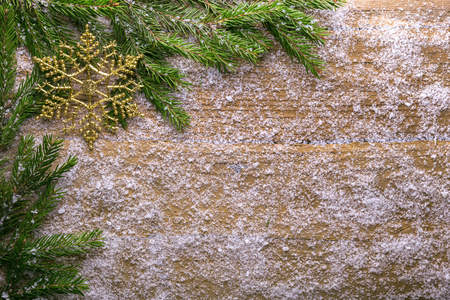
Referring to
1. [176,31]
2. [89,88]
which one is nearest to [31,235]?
[89,88]

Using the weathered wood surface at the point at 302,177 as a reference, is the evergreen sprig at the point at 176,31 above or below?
above

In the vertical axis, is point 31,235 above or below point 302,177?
below

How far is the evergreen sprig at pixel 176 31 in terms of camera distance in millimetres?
883

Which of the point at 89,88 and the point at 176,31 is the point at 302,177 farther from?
the point at 89,88

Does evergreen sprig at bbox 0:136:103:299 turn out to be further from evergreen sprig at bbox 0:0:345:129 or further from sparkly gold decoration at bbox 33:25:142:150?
evergreen sprig at bbox 0:0:345:129

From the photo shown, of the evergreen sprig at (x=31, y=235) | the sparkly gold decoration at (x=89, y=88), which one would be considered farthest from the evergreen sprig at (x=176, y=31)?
the evergreen sprig at (x=31, y=235)

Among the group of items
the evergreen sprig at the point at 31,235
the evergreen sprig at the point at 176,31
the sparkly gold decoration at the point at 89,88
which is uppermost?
the evergreen sprig at the point at 176,31

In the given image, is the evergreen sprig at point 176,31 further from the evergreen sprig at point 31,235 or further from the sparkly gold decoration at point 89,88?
the evergreen sprig at point 31,235

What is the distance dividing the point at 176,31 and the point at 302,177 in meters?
0.57

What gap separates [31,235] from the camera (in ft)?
3.04

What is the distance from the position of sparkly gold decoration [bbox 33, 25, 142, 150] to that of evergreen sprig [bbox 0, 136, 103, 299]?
0.34 ft

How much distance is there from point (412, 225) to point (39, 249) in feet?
3.52

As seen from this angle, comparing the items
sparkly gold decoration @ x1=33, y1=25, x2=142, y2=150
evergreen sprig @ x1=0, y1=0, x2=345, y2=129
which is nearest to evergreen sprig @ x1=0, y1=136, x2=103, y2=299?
sparkly gold decoration @ x1=33, y1=25, x2=142, y2=150

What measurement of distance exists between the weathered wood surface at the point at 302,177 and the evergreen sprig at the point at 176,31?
0.18 feet
